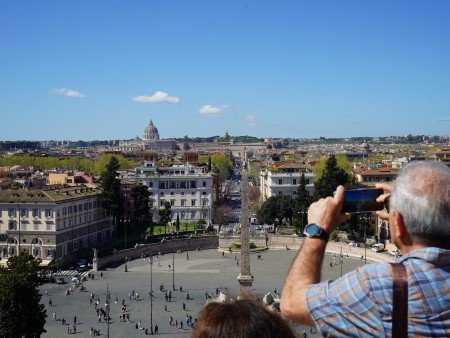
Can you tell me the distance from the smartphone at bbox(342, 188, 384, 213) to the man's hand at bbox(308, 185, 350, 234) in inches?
2.0

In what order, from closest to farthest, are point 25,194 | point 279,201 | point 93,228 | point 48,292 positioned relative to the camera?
point 48,292, point 25,194, point 93,228, point 279,201

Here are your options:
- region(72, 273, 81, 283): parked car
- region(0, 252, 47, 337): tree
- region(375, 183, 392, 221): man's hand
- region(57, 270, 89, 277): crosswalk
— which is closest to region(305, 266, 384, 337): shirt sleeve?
region(375, 183, 392, 221): man's hand

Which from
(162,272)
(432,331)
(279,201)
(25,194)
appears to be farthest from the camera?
(279,201)

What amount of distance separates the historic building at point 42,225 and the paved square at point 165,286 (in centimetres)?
383

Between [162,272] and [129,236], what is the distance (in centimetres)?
1112

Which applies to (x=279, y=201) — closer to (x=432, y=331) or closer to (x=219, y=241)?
(x=219, y=241)

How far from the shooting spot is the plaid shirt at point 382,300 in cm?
212

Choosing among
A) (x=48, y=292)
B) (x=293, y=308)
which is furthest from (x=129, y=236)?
(x=293, y=308)

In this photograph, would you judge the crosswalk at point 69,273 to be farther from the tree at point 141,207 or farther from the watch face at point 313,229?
the watch face at point 313,229

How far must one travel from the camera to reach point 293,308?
231 centimetres

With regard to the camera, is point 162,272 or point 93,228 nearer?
point 162,272

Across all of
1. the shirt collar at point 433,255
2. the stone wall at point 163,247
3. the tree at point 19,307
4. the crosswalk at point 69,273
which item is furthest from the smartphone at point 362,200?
the stone wall at point 163,247

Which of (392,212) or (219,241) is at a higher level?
(392,212)

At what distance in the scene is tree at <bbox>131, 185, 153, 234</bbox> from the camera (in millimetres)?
50156
